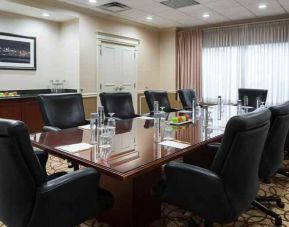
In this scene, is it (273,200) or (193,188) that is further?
(273,200)

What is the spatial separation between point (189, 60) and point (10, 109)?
4.19 metres

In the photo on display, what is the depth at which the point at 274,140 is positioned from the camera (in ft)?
7.07

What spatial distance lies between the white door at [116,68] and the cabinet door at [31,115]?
140 cm

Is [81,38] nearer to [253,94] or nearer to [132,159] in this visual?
[253,94]

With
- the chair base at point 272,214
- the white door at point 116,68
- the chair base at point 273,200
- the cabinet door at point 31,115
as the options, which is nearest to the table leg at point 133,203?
Answer: the chair base at point 272,214

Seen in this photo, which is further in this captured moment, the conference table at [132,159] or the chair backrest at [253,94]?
the chair backrest at [253,94]

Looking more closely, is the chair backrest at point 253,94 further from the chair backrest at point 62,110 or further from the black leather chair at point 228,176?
the black leather chair at point 228,176

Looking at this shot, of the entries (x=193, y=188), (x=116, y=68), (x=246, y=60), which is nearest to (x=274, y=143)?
(x=193, y=188)

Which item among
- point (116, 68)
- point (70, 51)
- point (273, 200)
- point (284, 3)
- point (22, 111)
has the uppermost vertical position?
point (284, 3)

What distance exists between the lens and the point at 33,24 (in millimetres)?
5121

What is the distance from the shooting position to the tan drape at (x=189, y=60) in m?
6.57

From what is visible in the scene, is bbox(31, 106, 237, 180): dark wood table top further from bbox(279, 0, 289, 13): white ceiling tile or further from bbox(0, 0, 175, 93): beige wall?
bbox(279, 0, 289, 13): white ceiling tile

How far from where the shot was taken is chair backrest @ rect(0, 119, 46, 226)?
1239mm

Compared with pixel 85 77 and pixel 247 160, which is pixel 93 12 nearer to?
pixel 85 77
